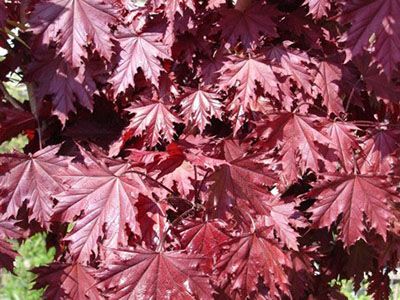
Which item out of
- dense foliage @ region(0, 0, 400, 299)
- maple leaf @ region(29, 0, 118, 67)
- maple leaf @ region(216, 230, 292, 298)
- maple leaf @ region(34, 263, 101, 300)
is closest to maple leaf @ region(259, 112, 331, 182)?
dense foliage @ region(0, 0, 400, 299)

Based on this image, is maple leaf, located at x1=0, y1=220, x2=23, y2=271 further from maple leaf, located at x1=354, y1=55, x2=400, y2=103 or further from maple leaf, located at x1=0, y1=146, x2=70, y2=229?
maple leaf, located at x1=354, y1=55, x2=400, y2=103

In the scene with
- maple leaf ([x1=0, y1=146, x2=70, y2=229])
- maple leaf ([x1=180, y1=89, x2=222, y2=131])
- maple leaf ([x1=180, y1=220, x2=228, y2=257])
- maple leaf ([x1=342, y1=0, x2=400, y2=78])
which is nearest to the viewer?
maple leaf ([x1=342, y1=0, x2=400, y2=78])

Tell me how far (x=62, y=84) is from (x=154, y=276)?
0.69 meters

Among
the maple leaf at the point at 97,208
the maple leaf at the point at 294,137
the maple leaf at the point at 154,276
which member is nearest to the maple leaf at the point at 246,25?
the maple leaf at the point at 294,137

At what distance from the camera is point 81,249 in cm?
157

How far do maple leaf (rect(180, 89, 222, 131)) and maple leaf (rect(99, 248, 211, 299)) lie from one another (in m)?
0.47

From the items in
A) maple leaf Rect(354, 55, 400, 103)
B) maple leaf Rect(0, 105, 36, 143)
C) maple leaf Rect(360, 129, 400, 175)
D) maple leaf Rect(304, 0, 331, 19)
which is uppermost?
maple leaf Rect(304, 0, 331, 19)

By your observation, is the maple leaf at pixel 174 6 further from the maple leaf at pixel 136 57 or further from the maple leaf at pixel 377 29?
the maple leaf at pixel 377 29

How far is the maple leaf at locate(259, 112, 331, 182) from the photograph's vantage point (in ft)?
5.38

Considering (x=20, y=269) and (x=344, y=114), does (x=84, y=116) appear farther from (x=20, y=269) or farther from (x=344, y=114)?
(x=20, y=269)

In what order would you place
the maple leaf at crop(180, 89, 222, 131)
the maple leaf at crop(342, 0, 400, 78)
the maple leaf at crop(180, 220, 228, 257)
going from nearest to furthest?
the maple leaf at crop(342, 0, 400, 78)
the maple leaf at crop(180, 220, 228, 257)
the maple leaf at crop(180, 89, 222, 131)

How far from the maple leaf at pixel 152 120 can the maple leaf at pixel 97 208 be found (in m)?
0.22

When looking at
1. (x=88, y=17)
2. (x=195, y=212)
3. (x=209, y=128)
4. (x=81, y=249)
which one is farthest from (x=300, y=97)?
(x=81, y=249)

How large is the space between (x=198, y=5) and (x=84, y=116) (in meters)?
0.55
